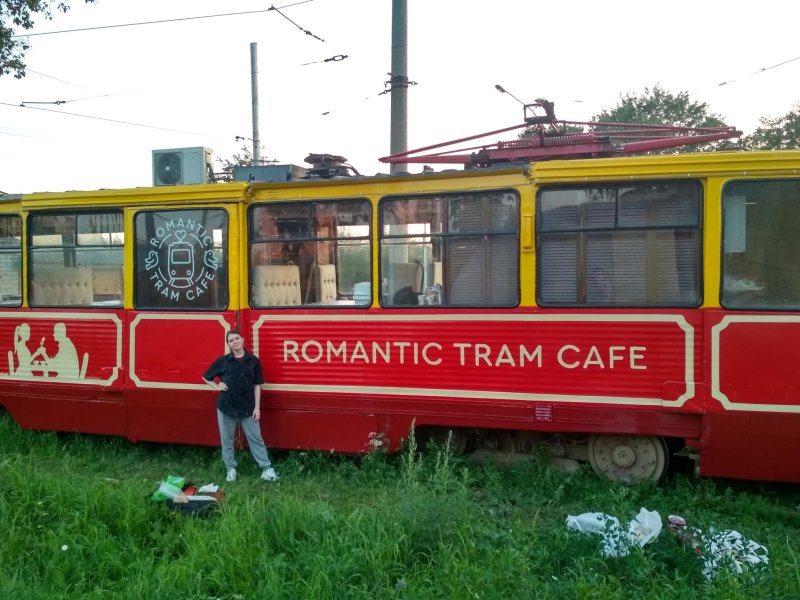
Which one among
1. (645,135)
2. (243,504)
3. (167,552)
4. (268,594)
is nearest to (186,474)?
(243,504)

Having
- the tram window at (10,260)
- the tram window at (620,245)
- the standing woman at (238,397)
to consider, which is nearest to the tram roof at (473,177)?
the tram window at (620,245)

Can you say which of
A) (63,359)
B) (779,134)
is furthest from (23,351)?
(779,134)

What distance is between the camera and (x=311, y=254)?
6.96 meters

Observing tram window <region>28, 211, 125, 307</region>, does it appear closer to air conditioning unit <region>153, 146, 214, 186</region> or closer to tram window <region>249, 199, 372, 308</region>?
air conditioning unit <region>153, 146, 214, 186</region>

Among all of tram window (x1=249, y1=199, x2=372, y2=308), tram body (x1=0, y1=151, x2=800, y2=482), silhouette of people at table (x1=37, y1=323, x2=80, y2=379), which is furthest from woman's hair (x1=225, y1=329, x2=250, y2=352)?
silhouette of people at table (x1=37, y1=323, x2=80, y2=379)

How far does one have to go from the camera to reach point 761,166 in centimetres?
569

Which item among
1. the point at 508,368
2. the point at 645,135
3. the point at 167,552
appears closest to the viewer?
the point at 167,552

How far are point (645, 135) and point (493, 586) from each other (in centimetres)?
497

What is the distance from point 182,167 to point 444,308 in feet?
11.8

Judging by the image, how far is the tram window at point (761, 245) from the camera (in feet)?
18.6

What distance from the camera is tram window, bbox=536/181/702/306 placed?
19.4ft

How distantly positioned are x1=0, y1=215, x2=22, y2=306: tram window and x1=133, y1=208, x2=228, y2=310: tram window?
1.53 metres

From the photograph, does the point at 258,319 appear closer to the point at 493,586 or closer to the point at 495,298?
the point at 495,298

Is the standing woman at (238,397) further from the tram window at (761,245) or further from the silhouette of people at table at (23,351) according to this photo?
the tram window at (761,245)
